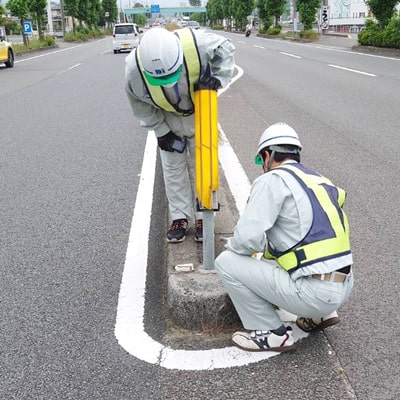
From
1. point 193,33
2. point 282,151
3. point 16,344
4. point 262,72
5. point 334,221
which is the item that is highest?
point 193,33

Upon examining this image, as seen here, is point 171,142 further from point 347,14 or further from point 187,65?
point 347,14

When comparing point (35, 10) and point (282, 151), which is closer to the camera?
point (282, 151)

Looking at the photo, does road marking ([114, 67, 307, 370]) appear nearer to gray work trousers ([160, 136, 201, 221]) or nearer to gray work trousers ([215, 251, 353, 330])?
gray work trousers ([215, 251, 353, 330])

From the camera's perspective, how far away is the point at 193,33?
316 cm

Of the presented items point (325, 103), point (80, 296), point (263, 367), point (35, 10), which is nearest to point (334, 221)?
point (263, 367)

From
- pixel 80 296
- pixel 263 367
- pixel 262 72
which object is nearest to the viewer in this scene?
pixel 263 367

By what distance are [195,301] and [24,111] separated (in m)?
8.82

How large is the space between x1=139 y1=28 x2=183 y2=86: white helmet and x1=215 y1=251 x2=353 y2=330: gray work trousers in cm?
99

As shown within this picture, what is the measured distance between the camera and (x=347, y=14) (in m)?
75.6

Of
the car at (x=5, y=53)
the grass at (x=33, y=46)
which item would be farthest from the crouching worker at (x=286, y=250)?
the grass at (x=33, y=46)

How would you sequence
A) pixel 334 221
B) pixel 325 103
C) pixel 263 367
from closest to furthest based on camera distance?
1. pixel 334 221
2. pixel 263 367
3. pixel 325 103

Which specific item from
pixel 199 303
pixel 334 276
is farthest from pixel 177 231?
pixel 334 276

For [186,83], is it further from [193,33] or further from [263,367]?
[263,367]

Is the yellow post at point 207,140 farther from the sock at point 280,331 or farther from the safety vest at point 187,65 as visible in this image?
the sock at point 280,331
